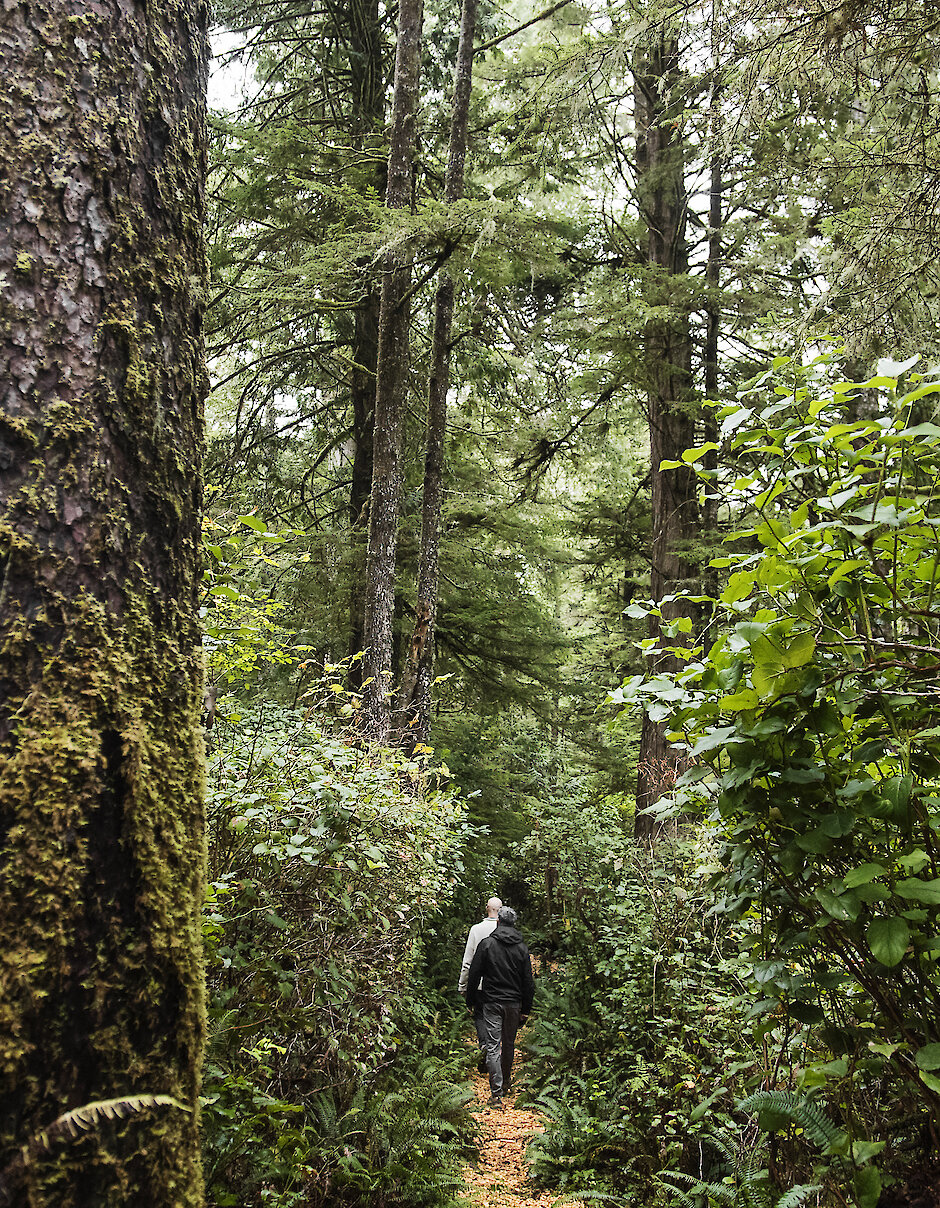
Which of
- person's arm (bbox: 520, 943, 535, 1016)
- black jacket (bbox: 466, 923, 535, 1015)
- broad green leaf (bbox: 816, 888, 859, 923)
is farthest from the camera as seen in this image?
person's arm (bbox: 520, 943, 535, 1016)

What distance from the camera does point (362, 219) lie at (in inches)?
340

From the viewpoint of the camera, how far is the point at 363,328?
1190 centimetres

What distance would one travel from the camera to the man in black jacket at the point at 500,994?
8.05 metres

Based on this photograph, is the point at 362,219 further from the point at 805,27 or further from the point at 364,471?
the point at 805,27

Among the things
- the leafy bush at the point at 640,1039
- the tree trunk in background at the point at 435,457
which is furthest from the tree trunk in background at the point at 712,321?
the leafy bush at the point at 640,1039

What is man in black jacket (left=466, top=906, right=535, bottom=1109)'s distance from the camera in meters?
8.05

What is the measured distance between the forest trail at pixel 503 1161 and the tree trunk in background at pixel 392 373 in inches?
171

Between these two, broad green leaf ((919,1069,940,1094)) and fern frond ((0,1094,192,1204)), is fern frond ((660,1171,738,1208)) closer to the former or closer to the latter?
broad green leaf ((919,1069,940,1094))

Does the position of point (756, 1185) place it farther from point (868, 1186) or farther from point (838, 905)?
point (838, 905)

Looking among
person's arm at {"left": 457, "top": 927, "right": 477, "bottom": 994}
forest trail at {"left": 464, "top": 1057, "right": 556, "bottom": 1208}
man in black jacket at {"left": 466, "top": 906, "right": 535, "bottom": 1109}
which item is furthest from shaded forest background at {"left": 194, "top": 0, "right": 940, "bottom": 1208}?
person's arm at {"left": 457, "top": 927, "right": 477, "bottom": 994}

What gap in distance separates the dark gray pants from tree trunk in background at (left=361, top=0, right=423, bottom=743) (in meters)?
3.57

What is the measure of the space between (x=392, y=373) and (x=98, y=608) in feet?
26.5

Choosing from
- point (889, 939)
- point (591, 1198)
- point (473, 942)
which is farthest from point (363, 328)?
point (889, 939)

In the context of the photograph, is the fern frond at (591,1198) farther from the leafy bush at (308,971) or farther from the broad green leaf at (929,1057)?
the broad green leaf at (929,1057)
